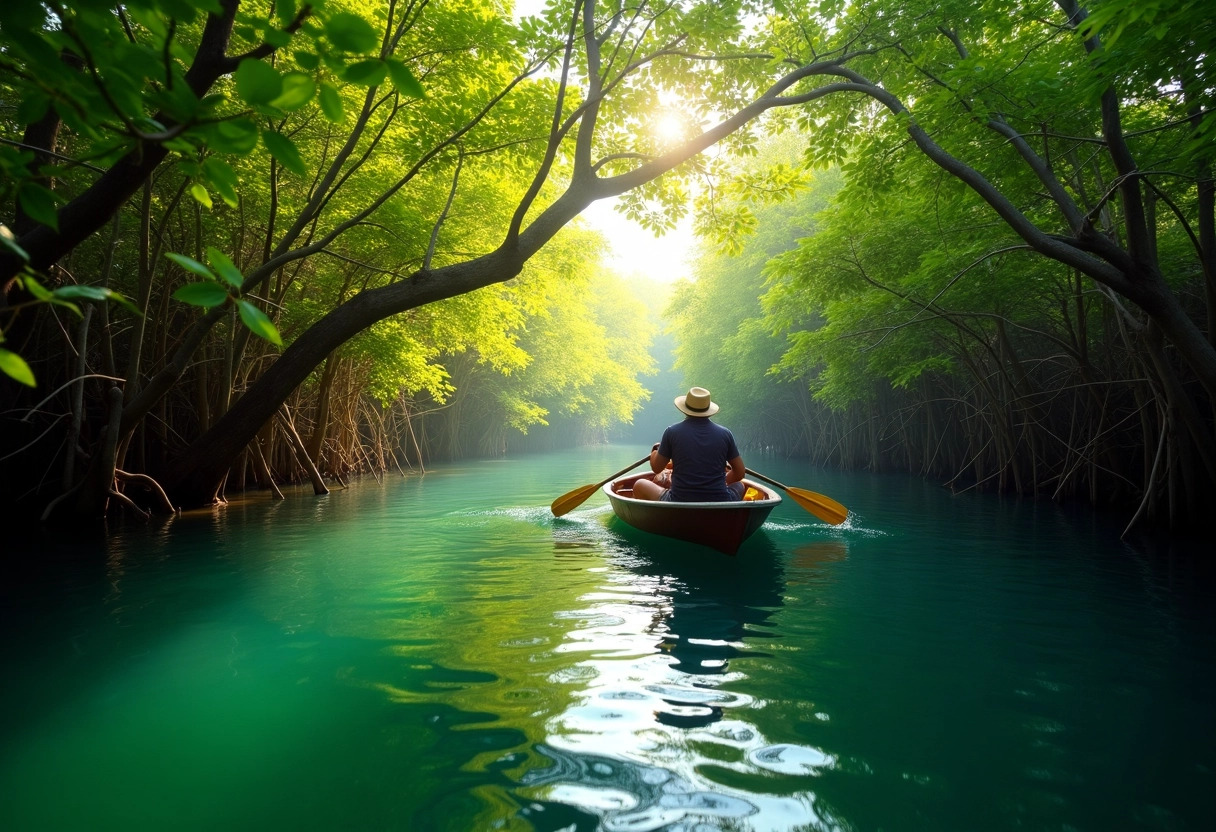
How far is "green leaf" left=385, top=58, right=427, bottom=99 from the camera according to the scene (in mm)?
1245

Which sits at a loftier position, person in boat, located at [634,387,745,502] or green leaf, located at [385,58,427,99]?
green leaf, located at [385,58,427,99]

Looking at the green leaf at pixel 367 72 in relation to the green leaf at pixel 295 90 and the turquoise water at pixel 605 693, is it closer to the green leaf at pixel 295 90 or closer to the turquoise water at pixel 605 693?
the green leaf at pixel 295 90

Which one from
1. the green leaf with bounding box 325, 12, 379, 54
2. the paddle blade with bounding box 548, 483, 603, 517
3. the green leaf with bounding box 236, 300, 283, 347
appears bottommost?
the paddle blade with bounding box 548, 483, 603, 517

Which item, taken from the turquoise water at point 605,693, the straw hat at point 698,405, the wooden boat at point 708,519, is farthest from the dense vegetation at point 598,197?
the wooden boat at point 708,519

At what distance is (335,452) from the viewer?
15.0 meters

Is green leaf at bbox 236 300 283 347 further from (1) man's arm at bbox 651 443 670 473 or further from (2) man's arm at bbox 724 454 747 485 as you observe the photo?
(2) man's arm at bbox 724 454 747 485

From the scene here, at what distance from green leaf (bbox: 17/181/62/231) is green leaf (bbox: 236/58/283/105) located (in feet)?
1.33

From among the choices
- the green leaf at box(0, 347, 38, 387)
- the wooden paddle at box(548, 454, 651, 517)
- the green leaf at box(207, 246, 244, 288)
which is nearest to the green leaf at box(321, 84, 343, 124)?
the green leaf at box(207, 246, 244, 288)

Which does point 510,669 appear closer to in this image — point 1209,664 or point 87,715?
point 87,715

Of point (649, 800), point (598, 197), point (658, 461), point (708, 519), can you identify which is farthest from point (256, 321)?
point (598, 197)

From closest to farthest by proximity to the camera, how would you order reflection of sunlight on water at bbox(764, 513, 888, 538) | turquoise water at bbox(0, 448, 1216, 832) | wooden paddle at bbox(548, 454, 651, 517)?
turquoise water at bbox(0, 448, 1216, 832)
reflection of sunlight on water at bbox(764, 513, 888, 538)
wooden paddle at bbox(548, 454, 651, 517)

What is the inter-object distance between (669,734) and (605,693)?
500 millimetres

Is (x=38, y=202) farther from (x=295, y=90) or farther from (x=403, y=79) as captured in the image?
(x=403, y=79)

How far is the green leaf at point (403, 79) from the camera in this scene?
1245 mm
